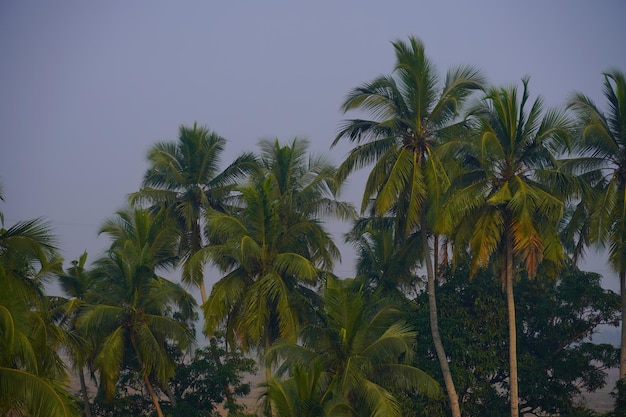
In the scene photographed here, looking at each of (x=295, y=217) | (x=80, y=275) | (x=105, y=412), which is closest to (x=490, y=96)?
(x=295, y=217)

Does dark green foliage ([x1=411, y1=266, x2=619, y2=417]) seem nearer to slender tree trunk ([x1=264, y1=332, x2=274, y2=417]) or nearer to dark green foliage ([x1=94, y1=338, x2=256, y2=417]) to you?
slender tree trunk ([x1=264, y1=332, x2=274, y2=417])

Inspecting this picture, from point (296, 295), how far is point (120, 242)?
26.0 feet

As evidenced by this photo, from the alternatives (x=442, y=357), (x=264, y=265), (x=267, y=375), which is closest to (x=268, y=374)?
(x=267, y=375)

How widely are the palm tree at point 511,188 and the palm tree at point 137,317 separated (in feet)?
32.4

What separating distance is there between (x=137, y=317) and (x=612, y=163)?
1630 centimetres

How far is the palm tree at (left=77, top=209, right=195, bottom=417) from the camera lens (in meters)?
24.9

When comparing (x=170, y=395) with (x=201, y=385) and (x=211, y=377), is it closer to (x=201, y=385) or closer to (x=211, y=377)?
(x=201, y=385)

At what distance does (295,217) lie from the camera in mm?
27219

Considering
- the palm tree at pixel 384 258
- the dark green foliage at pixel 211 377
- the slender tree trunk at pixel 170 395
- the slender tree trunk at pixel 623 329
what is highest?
the palm tree at pixel 384 258

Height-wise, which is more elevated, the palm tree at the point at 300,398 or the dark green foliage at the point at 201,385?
the dark green foliage at the point at 201,385

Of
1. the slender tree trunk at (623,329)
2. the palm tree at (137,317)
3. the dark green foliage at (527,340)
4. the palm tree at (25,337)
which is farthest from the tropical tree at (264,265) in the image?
the slender tree trunk at (623,329)

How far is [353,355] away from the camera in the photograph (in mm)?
20516

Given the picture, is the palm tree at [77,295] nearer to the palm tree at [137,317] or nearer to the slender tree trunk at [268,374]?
the palm tree at [137,317]

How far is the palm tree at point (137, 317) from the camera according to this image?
81.6 ft
